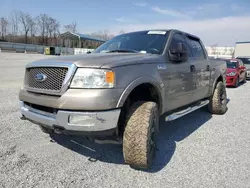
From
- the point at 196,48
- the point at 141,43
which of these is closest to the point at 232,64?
the point at 196,48

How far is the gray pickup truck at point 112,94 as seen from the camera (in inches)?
94.7

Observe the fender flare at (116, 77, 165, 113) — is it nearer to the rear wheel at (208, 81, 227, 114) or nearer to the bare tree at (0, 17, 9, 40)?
the rear wheel at (208, 81, 227, 114)

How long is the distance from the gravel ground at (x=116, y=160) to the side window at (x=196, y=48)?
5.28 feet

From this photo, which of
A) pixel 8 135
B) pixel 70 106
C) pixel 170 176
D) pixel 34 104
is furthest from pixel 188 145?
pixel 8 135

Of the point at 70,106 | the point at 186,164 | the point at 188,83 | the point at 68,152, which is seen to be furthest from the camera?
the point at 188,83

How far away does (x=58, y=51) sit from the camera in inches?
2037

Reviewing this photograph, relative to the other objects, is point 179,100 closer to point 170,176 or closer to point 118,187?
point 170,176

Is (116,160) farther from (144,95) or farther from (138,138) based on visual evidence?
(144,95)

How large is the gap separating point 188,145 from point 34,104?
2495mm

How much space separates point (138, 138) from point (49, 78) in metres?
1.30

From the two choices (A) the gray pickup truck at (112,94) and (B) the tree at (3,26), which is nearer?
(A) the gray pickup truck at (112,94)

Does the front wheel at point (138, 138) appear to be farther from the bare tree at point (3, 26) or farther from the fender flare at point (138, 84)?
the bare tree at point (3, 26)

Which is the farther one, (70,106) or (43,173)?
(43,173)

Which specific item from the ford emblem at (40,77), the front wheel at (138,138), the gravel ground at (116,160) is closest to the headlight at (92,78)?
the ford emblem at (40,77)
